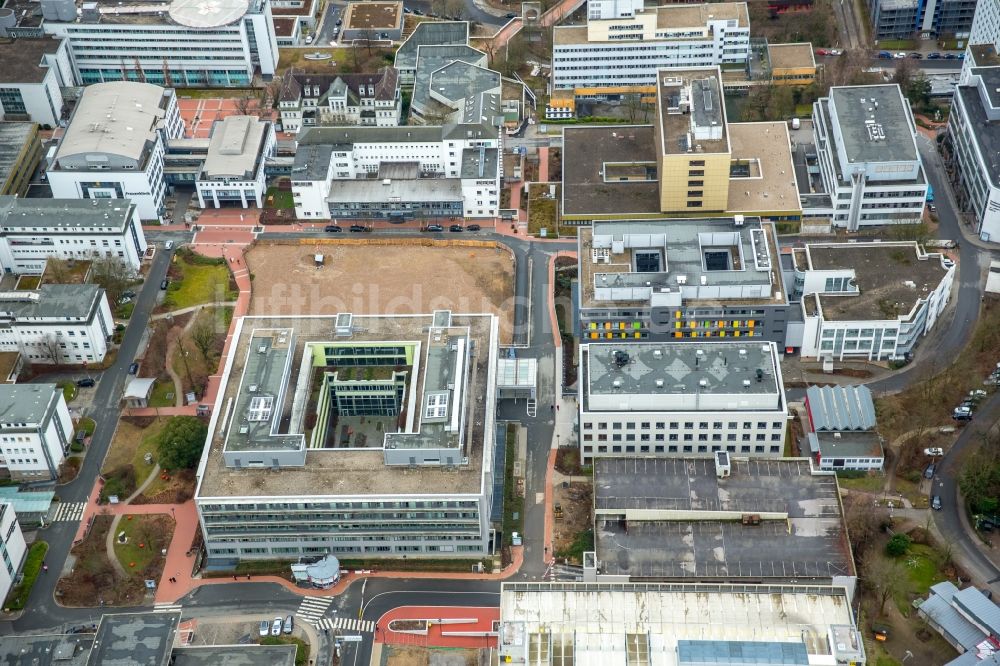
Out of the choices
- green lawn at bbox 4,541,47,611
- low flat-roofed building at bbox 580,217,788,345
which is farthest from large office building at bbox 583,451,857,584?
green lawn at bbox 4,541,47,611

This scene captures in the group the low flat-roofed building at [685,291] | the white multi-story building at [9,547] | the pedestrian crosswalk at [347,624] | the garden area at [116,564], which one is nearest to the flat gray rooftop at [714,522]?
the low flat-roofed building at [685,291]

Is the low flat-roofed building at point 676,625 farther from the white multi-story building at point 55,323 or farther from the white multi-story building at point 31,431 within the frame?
the white multi-story building at point 55,323

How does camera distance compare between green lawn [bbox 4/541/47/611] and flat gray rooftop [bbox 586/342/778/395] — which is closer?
green lawn [bbox 4/541/47/611]

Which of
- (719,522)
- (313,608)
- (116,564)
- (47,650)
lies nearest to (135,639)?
(47,650)

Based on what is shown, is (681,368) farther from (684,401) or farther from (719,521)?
(719,521)

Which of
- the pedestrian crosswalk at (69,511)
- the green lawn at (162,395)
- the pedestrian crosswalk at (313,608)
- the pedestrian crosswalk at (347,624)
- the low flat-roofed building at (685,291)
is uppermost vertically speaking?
the low flat-roofed building at (685,291)

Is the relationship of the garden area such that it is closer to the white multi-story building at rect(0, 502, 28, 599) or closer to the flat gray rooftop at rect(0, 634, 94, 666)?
the white multi-story building at rect(0, 502, 28, 599)

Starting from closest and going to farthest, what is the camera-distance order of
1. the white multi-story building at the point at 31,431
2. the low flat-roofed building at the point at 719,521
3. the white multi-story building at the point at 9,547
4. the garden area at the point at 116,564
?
the low flat-roofed building at the point at 719,521 < the white multi-story building at the point at 9,547 < the garden area at the point at 116,564 < the white multi-story building at the point at 31,431
